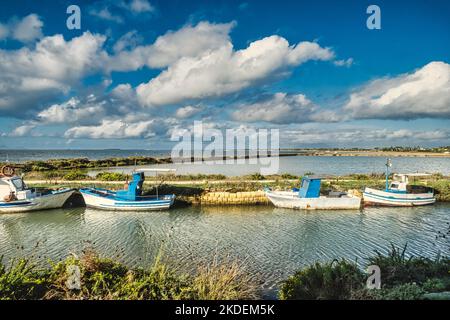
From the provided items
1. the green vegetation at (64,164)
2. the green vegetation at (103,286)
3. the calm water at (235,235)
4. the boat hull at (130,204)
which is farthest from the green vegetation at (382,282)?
the green vegetation at (64,164)

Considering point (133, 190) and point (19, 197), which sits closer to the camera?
point (19, 197)

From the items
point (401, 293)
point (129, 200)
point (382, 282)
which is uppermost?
point (401, 293)

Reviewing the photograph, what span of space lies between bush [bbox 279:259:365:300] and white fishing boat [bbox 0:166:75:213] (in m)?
19.7

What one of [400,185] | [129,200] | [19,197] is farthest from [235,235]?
[19,197]

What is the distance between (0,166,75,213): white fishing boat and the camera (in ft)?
69.7

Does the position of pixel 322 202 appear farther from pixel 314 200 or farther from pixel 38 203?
pixel 38 203

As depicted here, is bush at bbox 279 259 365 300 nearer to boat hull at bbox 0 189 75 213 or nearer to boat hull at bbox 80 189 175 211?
boat hull at bbox 80 189 175 211

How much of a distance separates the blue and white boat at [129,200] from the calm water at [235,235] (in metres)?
0.59

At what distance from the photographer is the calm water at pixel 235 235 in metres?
12.5

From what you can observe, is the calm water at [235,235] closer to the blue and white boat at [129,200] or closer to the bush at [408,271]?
the blue and white boat at [129,200]

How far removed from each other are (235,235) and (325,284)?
890 cm

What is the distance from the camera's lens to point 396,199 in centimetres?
2355
